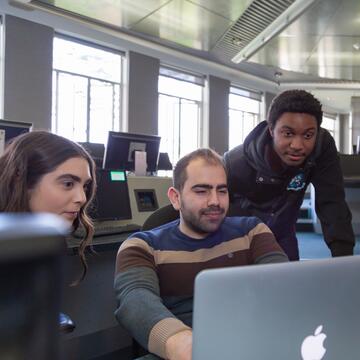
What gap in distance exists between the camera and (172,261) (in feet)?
3.90

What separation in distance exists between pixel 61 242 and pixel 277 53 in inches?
274

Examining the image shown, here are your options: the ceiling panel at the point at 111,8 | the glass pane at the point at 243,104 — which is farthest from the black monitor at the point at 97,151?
the glass pane at the point at 243,104

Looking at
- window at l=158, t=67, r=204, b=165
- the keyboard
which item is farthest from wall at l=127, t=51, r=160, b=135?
Result: the keyboard

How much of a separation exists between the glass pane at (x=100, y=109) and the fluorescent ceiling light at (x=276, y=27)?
2.22m

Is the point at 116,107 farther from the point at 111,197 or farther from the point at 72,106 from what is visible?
the point at 111,197

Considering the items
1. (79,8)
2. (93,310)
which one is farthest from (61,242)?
(79,8)

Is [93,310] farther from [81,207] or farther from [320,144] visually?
[320,144]

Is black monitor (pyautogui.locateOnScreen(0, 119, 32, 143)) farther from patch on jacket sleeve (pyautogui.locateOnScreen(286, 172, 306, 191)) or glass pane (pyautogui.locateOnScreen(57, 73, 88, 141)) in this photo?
glass pane (pyautogui.locateOnScreen(57, 73, 88, 141))

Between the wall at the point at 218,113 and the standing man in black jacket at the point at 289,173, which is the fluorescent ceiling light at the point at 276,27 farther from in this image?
the standing man in black jacket at the point at 289,173

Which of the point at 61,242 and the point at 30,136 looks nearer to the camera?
the point at 61,242

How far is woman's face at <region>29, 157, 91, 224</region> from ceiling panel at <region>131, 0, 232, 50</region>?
395cm

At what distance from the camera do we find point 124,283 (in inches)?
40.8

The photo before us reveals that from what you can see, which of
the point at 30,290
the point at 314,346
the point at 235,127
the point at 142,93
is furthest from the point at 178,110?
the point at 30,290

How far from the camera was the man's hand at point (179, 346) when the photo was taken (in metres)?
0.72
